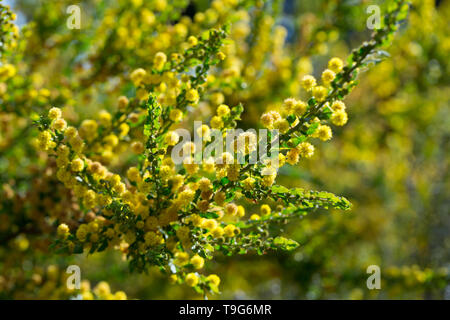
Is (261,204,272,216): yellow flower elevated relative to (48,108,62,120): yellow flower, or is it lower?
lower

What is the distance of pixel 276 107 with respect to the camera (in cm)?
257

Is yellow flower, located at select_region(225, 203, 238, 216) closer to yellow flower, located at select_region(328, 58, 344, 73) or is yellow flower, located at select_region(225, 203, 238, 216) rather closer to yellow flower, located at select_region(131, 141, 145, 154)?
yellow flower, located at select_region(131, 141, 145, 154)

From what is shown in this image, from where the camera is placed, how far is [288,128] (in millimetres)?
1060

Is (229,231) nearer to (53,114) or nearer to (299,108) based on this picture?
(299,108)

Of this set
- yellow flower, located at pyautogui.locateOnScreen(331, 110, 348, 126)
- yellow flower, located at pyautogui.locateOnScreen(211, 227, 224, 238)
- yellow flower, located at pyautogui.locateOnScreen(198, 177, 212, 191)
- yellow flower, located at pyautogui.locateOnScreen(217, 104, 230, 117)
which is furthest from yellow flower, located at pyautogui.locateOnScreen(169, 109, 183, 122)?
yellow flower, located at pyautogui.locateOnScreen(331, 110, 348, 126)

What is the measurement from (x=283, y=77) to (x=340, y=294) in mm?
1615

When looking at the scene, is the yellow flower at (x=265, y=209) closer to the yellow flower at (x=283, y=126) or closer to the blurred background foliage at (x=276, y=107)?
the yellow flower at (x=283, y=126)

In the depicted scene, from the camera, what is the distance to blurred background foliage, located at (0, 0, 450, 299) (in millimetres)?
1999

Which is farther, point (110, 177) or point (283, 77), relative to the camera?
point (283, 77)

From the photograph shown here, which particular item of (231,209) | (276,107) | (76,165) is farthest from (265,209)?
(276,107)

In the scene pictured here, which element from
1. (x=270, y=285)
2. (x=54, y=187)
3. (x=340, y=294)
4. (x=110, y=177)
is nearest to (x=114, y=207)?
(x=110, y=177)

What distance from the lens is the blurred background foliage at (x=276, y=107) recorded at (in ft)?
6.56

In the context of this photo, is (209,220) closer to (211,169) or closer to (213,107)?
(211,169)

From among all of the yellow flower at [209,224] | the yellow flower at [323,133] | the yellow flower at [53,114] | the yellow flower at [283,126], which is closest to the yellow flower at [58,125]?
the yellow flower at [53,114]
